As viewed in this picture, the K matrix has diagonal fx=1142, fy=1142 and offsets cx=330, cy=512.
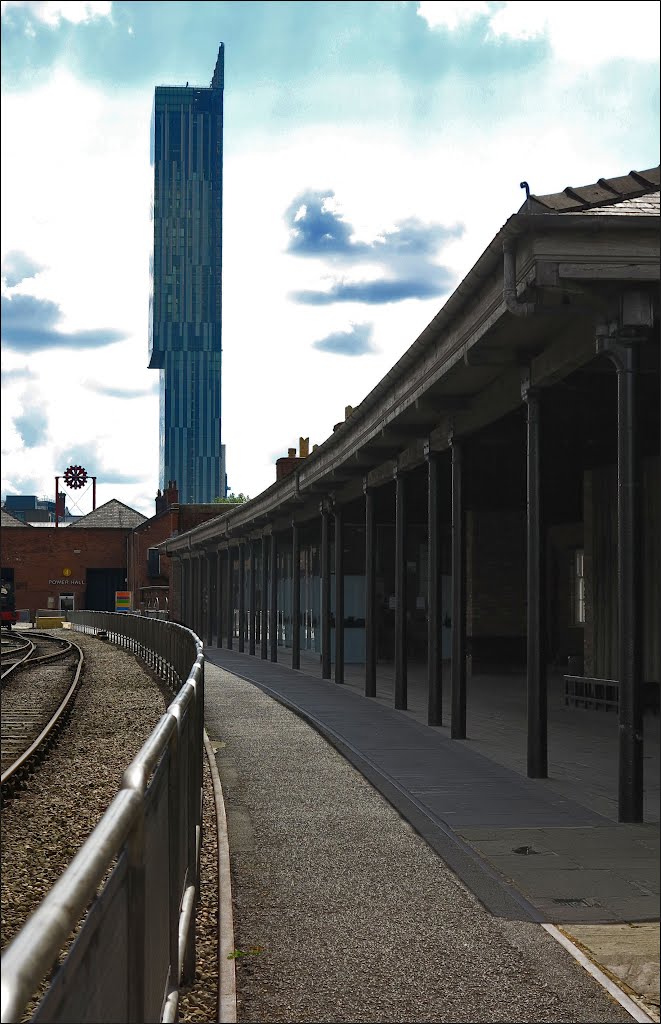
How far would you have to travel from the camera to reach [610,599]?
17.5m

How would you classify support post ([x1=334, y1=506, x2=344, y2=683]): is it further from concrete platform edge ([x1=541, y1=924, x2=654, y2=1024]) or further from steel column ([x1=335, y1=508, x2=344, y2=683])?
concrete platform edge ([x1=541, y1=924, x2=654, y2=1024])

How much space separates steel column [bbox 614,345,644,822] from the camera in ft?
28.6

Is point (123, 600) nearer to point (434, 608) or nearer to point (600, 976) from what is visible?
point (434, 608)

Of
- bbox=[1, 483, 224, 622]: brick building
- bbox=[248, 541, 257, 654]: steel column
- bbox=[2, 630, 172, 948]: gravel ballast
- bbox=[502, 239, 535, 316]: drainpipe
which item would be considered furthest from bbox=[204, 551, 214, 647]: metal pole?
bbox=[502, 239, 535, 316]: drainpipe

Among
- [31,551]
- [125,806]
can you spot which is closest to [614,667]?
[125,806]

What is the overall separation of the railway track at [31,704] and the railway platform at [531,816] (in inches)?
95.1

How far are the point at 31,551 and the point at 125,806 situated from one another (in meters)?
79.7

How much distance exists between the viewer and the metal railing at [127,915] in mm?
1762

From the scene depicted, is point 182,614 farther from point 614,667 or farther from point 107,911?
point 107,911

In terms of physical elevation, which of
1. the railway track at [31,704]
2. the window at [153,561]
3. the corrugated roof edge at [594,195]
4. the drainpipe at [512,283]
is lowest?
the railway track at [31,704]

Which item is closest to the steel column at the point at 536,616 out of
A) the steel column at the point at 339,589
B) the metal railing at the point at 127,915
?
the metal railing at the point at 127,915

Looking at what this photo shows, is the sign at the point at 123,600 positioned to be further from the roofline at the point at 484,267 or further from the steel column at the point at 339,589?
the roofline at the point at 484,267

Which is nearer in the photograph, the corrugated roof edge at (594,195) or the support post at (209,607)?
the corrugated roof edge at (594,195)

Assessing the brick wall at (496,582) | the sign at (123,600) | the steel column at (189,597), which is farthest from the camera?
the sign at (123,600)
